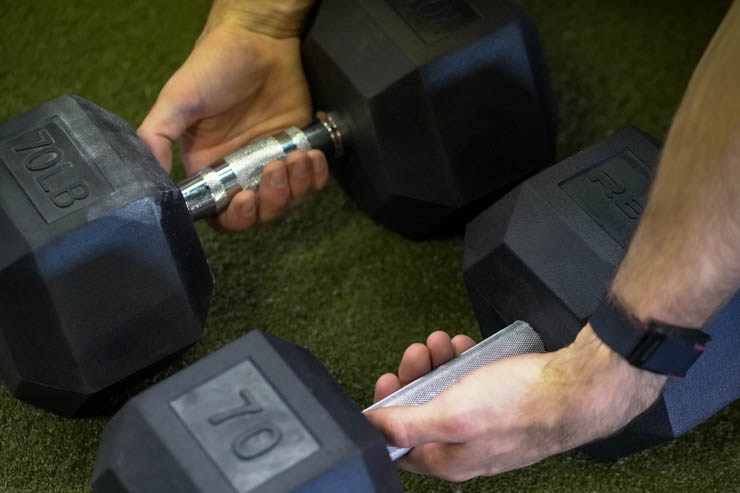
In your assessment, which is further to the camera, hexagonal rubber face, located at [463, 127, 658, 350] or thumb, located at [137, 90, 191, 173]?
thumb, located at [137, 90, 191, 173]

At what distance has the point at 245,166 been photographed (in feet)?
3.75

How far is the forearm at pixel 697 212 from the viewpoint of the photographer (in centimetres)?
75

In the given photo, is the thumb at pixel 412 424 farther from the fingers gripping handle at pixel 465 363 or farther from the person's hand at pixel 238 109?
the person's hand at pixel 238 109

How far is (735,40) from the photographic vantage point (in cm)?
74

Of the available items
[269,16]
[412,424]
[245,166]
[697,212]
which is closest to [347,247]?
[245,166]

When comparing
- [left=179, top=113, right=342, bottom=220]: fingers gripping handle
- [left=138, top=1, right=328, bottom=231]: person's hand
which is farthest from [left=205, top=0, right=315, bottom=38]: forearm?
[left=179, top=113, right=342, bottom=220]: fingers gripping handle

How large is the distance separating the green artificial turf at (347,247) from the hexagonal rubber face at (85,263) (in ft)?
0.14

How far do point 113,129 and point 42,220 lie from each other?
15 cm

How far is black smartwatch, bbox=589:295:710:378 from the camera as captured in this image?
815 millimetres

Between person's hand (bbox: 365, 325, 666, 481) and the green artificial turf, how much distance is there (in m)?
0.19

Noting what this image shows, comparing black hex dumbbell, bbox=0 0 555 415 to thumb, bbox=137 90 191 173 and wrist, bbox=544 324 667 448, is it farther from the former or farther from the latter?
wrist, bbox=544 324 667 448

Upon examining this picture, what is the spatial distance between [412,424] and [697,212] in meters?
0.29

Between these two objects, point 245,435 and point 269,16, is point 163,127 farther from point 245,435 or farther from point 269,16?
point 245,435

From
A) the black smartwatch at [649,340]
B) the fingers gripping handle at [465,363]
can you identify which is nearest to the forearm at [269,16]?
the fingers gripping handle at [465,363]
